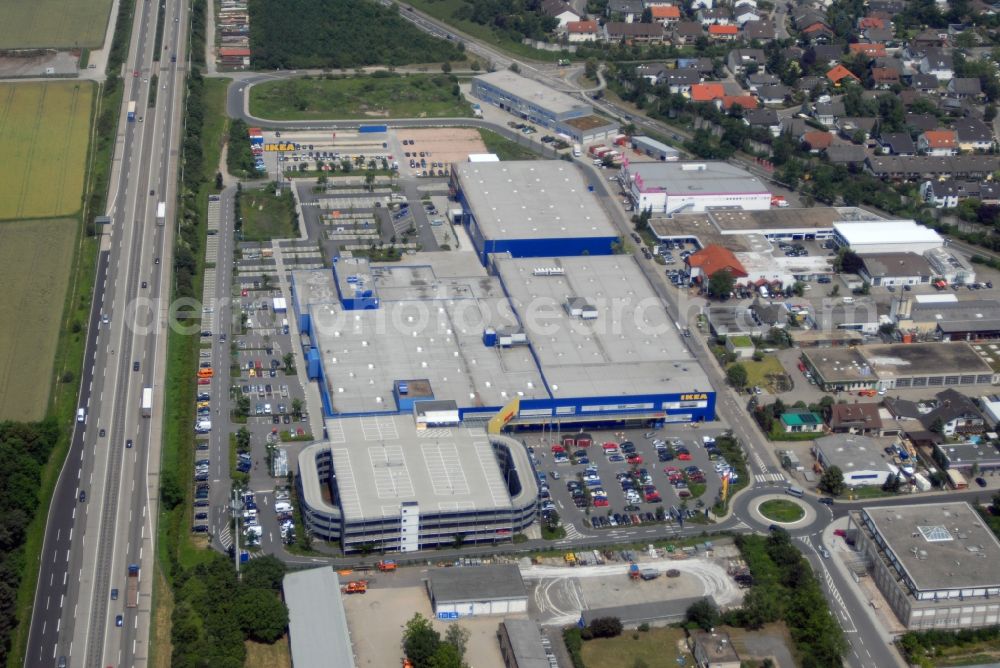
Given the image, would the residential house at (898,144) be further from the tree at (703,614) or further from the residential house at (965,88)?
the tree at (703,614)

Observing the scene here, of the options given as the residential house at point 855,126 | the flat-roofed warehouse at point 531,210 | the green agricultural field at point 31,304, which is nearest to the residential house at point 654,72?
the residential house at point 855,126

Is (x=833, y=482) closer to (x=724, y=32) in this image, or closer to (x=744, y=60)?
(x=744, y=60)

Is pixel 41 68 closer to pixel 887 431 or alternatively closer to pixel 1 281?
pixel 1 281

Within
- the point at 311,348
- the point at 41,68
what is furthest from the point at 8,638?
the point at 41,68

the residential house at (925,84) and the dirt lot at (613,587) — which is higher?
the residential house at (925,84)

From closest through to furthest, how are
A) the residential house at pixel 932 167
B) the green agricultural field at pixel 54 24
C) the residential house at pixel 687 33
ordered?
the residential house at pixel 932 167 < the green agricultural field at pixel 54 24 < the residential house at pixel 687 33

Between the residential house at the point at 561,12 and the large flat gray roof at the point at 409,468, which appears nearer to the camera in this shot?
the large flat gray roof at the point at 409,468

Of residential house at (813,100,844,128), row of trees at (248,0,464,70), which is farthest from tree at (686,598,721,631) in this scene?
row of trees at (248,0,464,70)
